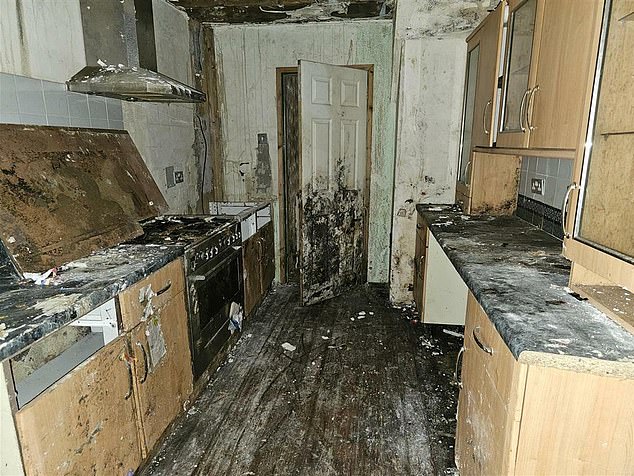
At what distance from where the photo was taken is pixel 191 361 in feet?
7.07

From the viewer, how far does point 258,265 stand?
3391 millimetres

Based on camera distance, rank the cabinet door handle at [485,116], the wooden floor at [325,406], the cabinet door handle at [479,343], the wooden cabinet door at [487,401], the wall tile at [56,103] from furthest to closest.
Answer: the cabinet door handle at [485,116], the wall tile at [56,103], the wooden floor at [325,406], the cabinet door handle at [479,343], the wooden cabinet door at [487,401]

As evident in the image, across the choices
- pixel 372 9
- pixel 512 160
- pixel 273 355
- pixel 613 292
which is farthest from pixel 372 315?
pixel 372 9

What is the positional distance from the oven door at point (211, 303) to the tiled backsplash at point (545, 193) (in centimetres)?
186

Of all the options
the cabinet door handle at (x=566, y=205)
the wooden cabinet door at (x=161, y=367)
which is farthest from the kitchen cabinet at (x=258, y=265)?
the cabinet door handle at (x=566, y=205)

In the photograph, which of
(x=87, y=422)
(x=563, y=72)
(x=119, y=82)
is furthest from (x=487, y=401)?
(x=119, y=82)

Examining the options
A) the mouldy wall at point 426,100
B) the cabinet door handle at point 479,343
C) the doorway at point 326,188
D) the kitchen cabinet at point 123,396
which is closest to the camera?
the kitchen cabinet at point 123,396

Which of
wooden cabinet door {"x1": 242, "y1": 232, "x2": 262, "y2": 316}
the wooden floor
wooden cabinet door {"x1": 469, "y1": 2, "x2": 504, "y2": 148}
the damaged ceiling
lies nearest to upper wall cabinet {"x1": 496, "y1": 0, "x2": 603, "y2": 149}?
wooden cabinet door {"x1": 469, "y1": 2, "x2": 504, "y2": 148}

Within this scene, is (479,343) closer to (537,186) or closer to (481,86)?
(537,186)

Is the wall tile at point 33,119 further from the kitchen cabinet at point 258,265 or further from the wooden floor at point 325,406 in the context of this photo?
the wooden floor at point 325,406

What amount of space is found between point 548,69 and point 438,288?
5.57 ft

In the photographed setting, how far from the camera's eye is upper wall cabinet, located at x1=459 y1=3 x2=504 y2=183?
2174 millimetres

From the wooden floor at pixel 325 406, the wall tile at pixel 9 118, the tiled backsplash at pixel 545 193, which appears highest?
the wall tile at pixel 9 118

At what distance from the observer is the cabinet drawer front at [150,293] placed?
1.57 metres
